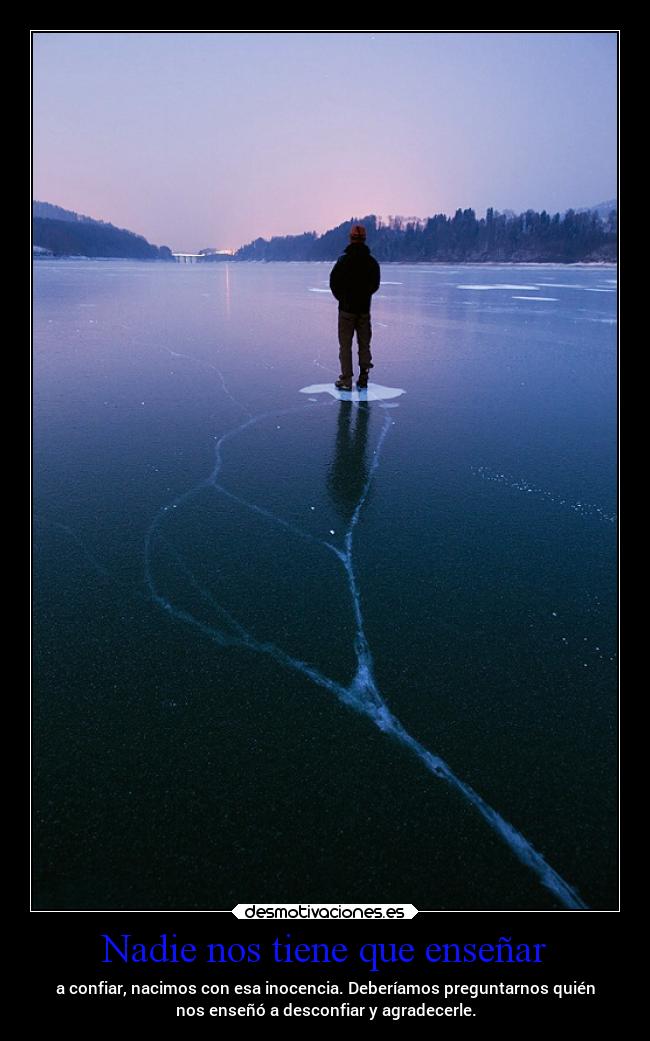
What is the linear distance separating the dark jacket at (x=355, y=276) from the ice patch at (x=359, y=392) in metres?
1.02

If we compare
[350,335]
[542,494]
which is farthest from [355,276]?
[542,494]

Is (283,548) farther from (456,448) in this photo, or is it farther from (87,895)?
(456,448)

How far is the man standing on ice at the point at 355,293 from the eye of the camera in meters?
7.61

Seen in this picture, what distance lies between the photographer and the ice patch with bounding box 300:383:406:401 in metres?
7.56

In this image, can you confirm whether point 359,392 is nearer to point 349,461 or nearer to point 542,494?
point 349,461

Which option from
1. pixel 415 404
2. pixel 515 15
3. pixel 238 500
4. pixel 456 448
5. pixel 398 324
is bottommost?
pixel 238 500

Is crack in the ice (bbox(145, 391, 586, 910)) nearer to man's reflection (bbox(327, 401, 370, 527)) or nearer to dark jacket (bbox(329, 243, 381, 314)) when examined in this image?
man's reflection (bbox(327, 401, 370, 527))

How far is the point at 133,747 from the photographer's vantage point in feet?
7.16

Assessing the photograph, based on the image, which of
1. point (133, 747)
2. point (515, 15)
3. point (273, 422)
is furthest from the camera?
point (273, 422)

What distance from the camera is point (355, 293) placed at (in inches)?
305

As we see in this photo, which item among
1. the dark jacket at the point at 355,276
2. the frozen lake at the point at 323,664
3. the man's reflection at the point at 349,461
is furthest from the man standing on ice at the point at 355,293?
the frozen lake at the point at 323,664

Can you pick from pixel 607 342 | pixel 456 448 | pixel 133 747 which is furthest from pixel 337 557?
pixel 607 342

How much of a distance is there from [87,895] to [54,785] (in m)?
0.43

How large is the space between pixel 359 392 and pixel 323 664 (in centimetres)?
565
